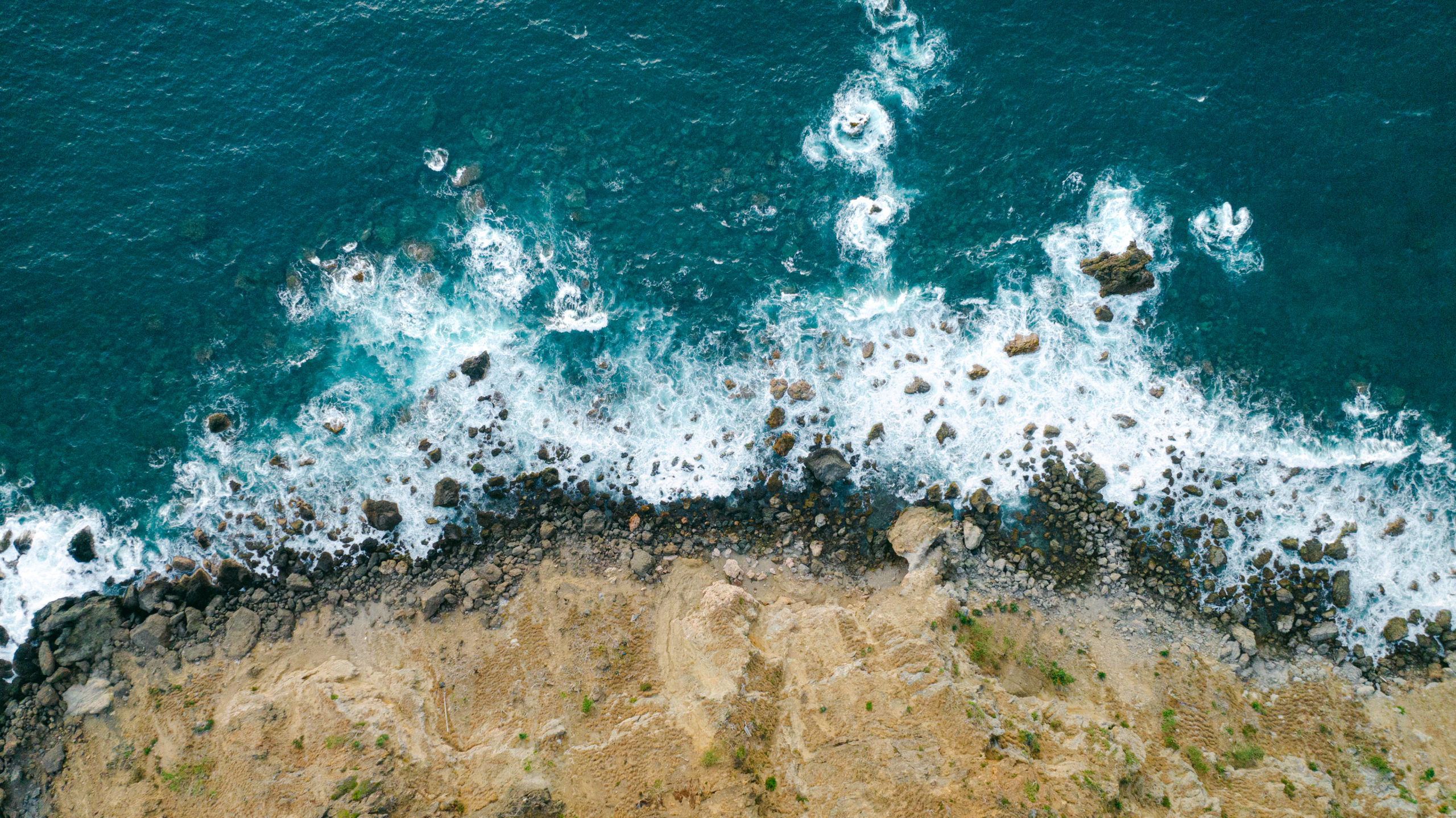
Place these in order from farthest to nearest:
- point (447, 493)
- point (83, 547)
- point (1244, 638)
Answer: point (447, 493) < point (83, 547) < point (1244, 638)

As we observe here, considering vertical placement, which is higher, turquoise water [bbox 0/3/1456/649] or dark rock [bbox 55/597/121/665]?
turquoise water [bbox 0/3/1456/649]

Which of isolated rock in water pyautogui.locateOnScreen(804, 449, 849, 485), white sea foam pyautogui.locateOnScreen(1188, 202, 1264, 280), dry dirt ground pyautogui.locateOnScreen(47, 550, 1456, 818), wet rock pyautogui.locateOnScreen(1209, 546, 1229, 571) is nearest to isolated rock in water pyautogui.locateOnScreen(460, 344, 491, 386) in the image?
dry dirt ground pyautogui.locateOnScreen(47, 550, 1456, 818)

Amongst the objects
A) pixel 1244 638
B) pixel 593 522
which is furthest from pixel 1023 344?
pixel 593 522

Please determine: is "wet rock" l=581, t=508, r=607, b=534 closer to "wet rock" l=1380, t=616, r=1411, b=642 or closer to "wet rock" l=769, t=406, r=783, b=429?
"wet rock" l=769, t=406, r=783, b=429

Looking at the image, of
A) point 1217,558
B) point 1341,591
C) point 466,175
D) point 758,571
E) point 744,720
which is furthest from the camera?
point 466,175

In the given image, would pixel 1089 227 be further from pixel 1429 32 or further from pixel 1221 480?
pixel 1429 32

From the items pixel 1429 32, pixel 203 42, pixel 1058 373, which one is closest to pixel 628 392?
pixel 1058 373

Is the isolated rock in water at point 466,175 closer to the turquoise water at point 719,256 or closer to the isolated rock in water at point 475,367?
the turquoise water at point 719,256

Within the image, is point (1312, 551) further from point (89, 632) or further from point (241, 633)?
point (89, 632)
